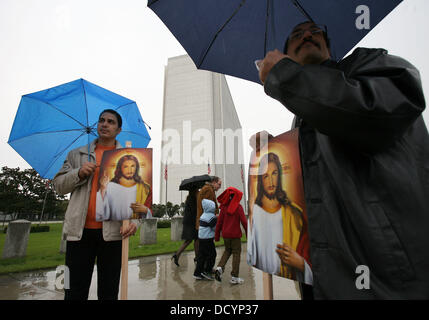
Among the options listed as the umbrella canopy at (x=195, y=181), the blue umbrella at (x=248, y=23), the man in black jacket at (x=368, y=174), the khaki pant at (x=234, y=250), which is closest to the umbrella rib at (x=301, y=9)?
the blue umbrella at (x=248, y=23)

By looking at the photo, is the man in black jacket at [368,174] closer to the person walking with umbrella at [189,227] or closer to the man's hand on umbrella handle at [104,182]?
Answer: the man's hand on umbrella handle at [104,182]

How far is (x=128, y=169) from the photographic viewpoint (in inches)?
104

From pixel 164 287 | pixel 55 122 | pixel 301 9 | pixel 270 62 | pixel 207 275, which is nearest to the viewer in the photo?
pixel 270 62

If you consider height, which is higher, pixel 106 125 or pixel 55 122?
pixel 55 122

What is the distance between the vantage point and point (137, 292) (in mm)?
4074

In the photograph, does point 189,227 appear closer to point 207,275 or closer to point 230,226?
point 207,275

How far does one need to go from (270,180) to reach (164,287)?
11.9 feet

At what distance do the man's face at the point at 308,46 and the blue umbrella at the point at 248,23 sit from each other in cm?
75

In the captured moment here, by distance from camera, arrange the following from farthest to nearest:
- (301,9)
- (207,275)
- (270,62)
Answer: (207,275), (301,9), (270,62)

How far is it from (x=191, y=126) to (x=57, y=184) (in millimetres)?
69477

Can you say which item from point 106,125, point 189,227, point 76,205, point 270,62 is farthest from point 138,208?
point 189,227

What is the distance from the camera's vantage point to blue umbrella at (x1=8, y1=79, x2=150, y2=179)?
9.75 ft
